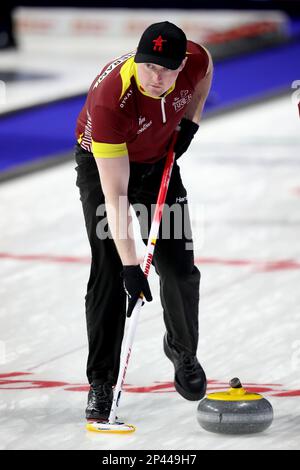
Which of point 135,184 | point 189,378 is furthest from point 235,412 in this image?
point 135,184

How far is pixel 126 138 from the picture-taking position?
489 centimetres

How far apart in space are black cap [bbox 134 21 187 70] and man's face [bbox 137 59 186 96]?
0.08 ft

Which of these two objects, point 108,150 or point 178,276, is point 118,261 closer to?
point 178,276

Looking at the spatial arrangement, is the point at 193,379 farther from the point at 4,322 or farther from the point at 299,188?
the point at 299,188

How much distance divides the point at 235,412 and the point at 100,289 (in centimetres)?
81

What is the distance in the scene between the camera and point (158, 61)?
15.2ft

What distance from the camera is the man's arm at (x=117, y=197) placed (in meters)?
4.78

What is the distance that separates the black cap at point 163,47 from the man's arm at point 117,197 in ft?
1.38

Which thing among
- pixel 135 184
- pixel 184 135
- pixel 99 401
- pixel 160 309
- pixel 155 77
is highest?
pixel 155 77

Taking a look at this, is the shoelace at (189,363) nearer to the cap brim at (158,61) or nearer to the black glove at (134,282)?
the black glove at (134,282)

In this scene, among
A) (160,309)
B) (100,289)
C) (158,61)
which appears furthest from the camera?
(160,309)

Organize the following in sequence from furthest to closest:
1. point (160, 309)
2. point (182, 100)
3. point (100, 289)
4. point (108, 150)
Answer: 1. point (160, 309)
2. point (100, 289)
3. point (182, 100)
4. point (108, 150)

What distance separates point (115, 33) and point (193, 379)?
13.8m
